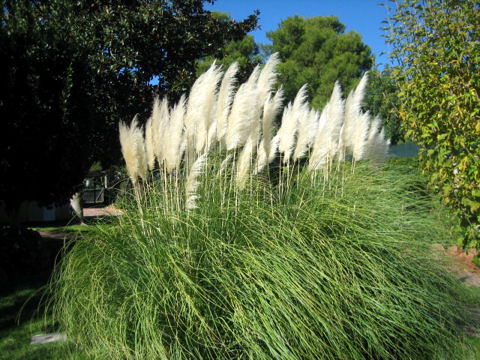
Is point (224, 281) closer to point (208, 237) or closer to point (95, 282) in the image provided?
point (208, 237)

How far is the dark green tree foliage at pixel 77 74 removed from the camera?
17.8ft

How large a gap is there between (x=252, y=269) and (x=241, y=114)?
4.21 ft

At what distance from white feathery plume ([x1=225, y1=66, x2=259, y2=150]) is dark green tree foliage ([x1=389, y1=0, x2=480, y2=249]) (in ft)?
9.40

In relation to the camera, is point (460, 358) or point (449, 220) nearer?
point (460, 358)

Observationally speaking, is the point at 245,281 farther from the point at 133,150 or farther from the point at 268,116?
the point at 268,116

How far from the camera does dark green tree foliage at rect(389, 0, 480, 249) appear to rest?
4586mm

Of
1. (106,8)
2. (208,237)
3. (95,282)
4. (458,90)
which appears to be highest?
(106,8)

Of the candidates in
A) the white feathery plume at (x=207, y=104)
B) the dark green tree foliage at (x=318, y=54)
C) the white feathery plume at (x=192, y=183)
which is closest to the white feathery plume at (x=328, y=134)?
the white feathery plume at (x=207, y=104)

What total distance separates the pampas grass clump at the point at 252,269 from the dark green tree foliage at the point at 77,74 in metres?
2.84

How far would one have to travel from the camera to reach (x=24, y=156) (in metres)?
5.51

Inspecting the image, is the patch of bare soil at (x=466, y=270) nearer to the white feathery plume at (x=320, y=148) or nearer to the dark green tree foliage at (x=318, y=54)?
the white feathery plume at (x=320, y=148)

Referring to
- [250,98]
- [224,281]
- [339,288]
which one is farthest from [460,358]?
[250,98]

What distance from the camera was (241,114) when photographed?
3.02m

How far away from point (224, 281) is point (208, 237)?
0.41 meters
